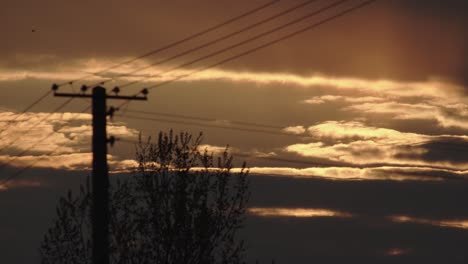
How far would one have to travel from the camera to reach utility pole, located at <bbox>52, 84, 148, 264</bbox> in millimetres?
31438

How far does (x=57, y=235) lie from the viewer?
4947 cm

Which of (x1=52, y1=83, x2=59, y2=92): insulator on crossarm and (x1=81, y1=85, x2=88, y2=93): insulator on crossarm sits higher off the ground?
(x1=52, y1=83, x2=59, y2=92): insulator on crossarm

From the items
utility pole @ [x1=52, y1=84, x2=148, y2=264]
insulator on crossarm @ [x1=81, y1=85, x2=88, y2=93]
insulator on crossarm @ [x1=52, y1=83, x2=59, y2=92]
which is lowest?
utility pole @ [x1=52, y1=84, x2=148, y2=264]

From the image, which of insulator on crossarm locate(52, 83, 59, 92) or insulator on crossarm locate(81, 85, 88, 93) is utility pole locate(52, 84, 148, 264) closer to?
insulator on crossarm locate(81, 85, 88, 93)

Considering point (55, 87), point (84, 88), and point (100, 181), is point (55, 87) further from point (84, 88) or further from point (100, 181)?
point (100, 181)

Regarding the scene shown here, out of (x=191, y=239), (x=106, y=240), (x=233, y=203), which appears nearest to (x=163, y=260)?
(x=191, y=239)

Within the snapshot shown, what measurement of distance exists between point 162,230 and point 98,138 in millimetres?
14938

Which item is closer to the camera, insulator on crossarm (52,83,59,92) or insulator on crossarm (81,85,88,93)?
A: insulator on crossarm (81,85,88,93)

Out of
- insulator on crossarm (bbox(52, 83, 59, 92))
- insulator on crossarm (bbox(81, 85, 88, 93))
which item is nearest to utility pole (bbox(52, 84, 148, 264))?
insulator on crossarm (bbox(81, 85, 88, 93))

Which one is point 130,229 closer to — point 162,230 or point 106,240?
point 162,230

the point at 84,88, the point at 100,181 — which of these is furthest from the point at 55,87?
the point at 100,181

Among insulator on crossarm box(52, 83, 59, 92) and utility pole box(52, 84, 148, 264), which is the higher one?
insulator on crossarm box(52, 83, 59, 92)

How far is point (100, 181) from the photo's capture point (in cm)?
3164

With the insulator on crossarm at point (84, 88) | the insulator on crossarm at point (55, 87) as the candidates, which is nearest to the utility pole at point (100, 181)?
the insulator on crossarm at point (84, 88)
